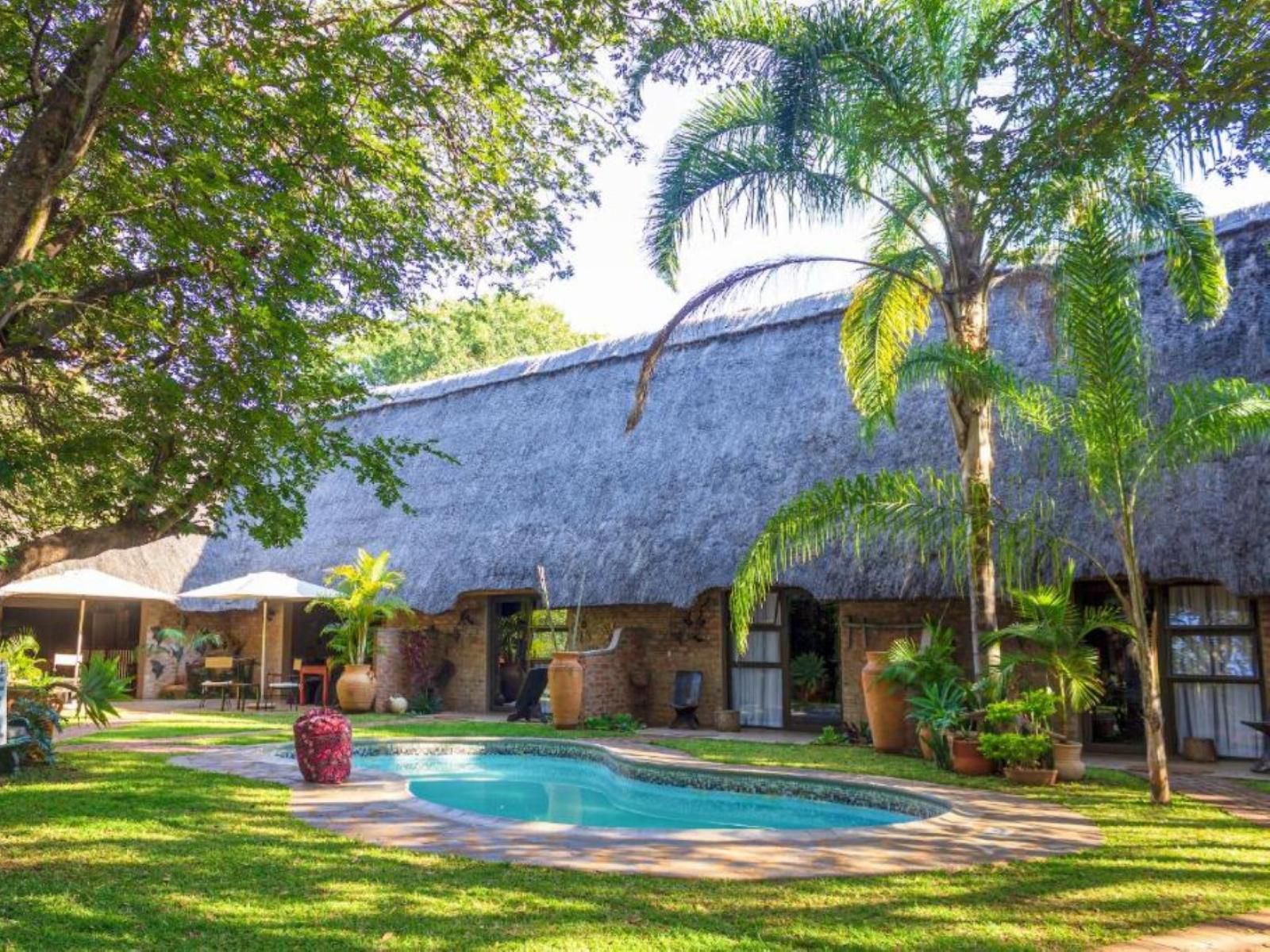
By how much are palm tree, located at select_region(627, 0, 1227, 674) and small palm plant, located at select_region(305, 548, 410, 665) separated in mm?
6914

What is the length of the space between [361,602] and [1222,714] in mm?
11299

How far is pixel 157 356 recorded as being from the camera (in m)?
6.79

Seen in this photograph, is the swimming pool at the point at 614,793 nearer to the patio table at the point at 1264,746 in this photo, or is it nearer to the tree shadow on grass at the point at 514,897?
the tree shadow on grass at the point at 514,897

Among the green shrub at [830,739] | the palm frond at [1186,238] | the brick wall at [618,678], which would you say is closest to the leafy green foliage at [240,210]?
the palm frond at [1186,238]

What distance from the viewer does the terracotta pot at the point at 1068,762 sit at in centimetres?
827

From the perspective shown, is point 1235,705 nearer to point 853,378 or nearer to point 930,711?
point 930,711

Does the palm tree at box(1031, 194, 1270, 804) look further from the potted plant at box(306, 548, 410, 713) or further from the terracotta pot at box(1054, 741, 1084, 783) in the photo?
the potted plant at box(306, 548, 410, 713)

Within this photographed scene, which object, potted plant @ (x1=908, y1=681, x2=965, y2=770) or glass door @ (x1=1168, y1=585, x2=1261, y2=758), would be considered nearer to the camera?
potted plant @ (x1=908, y1=681, x2=965, y2=770)

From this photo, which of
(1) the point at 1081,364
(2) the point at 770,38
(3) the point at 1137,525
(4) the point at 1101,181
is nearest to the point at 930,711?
(3) the point at 1137,525

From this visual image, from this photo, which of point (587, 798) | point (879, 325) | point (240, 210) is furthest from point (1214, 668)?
point (240, 210)

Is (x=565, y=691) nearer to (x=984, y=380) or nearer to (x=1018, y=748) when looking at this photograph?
(x=1018, y=748)

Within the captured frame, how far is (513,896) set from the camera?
448cm

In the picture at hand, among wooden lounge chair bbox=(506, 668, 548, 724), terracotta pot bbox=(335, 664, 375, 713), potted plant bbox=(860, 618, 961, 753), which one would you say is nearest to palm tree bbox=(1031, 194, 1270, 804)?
potted plant bbox=(860, 618, 961, 753)

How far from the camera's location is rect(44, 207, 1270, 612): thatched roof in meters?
10.4
